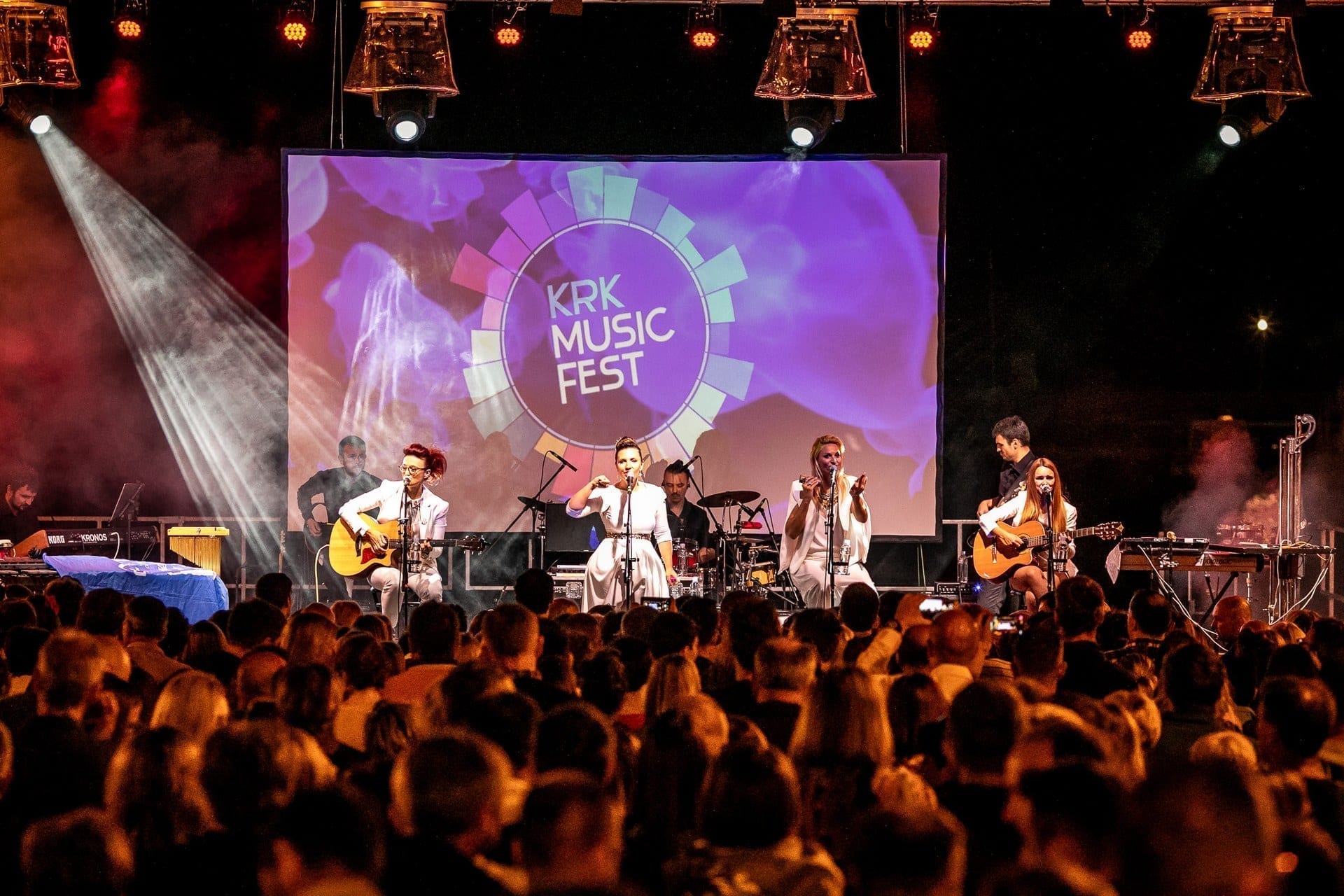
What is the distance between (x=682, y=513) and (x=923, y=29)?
13.0ft

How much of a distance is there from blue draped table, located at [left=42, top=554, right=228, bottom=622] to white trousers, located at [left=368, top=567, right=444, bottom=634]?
105cm

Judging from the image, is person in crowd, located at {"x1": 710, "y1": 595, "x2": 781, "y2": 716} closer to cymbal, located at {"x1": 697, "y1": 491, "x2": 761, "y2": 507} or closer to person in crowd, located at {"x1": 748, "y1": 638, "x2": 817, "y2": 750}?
person in crowd, located at {"x1": 748, "y1": 638, "x2": 817, "y2": 750}

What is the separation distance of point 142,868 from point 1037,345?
10809 mm

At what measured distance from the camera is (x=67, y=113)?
12.6 metres

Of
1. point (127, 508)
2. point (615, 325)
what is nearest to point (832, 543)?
point (615, 325)

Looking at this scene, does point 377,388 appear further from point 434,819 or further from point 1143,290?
point 434,819

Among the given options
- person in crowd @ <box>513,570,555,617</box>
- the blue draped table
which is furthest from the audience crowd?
the blue draped table

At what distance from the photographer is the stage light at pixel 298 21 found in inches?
415

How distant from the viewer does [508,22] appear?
11.1 metres

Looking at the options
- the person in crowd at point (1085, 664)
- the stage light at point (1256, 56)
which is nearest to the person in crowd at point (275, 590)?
the person in crowd at point (1085, 664)

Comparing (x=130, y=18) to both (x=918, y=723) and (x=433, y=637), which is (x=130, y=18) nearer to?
(x=433, y=637)

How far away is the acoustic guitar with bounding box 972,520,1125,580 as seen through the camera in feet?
33.9

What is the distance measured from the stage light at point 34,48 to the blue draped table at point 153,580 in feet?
10.2

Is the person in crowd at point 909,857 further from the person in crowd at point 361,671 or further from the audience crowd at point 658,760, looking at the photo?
the person in crowd at point 361,671
